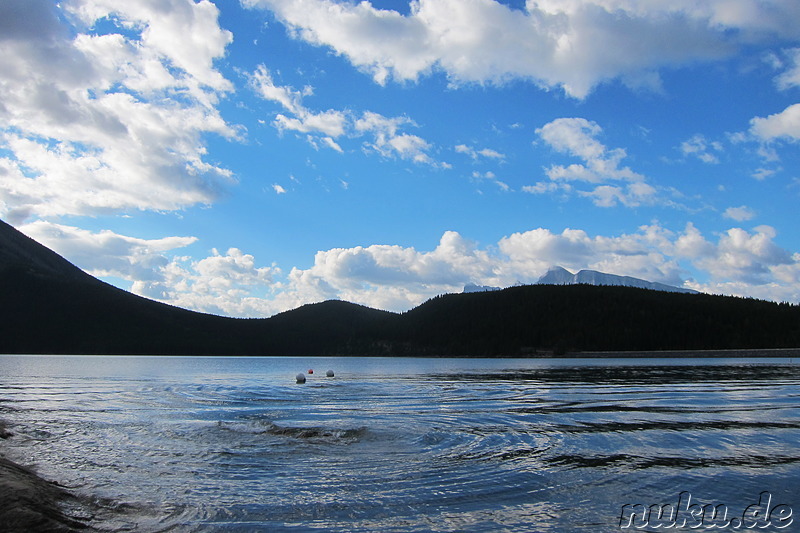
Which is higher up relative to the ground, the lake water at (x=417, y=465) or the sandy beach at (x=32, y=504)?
the sandy beach at (x=32, y=504)

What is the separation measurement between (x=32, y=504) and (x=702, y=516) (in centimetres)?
1672

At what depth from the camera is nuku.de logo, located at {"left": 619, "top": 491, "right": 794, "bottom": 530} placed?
13906 millimetres

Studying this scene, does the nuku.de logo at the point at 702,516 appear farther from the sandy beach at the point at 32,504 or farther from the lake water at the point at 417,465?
the sandy beach at the point at 32,504

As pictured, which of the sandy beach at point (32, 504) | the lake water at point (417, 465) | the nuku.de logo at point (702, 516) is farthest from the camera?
the lake water at point (417, 465)

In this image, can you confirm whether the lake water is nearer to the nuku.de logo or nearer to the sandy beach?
the nuku.de logo

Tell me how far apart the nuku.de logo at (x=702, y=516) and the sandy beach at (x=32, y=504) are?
13312 millimetres

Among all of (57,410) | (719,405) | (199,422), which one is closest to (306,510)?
(199,422)

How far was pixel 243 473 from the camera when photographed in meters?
19.6

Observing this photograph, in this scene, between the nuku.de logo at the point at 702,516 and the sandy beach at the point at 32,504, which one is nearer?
the sandy beach at the point at 32,504

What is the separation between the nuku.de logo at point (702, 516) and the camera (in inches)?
547

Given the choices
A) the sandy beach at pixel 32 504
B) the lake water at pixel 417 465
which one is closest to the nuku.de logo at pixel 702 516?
the lake water at pixel 417 465

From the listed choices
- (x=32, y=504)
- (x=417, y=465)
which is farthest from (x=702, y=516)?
(x=32, y=504)

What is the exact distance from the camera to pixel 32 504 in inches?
520

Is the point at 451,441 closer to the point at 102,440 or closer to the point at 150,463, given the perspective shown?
the point at 150,463
